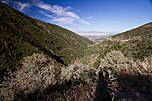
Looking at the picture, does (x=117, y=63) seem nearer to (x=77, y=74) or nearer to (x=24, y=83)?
(x=77, y=74)

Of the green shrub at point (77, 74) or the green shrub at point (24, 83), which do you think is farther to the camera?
the green shrub at point (77, 74)

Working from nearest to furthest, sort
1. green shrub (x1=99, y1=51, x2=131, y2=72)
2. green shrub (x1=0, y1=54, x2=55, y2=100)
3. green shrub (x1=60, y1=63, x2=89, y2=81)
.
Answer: green shrub (x1=99, y1=51, x2=131, y2=72)
green shrub (x1=0, y1=54, x2=55, y2=100)
green shrub (x1=60, y1=63, x2=89, y2=81)

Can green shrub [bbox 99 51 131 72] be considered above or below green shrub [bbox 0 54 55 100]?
above

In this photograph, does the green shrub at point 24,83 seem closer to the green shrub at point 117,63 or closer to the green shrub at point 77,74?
the green shrub at point 77,74

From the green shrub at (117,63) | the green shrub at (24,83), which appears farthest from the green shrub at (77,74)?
the green shrub at (117,63)

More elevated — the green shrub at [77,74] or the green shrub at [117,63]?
the green shrub at [117,63]

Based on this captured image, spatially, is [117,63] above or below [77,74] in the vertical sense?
above

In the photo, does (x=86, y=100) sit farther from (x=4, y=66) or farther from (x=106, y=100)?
(x=4, y=66)

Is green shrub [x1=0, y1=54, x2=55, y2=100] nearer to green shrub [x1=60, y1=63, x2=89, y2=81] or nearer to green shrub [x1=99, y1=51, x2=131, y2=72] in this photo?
green shrub [x1=60, y1=63, x2=89, y2=81]

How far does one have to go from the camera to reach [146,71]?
2141mm

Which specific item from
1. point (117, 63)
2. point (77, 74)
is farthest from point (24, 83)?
point (117, 63)

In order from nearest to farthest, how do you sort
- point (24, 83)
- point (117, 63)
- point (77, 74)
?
point (117, 63)
point (24, 83)
point (77, 74)

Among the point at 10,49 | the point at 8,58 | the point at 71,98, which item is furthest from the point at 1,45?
the point at 71,98

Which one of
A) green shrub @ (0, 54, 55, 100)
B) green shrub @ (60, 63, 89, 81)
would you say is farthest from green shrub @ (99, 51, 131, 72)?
green shrub @ (0, 54, 55, 100)
